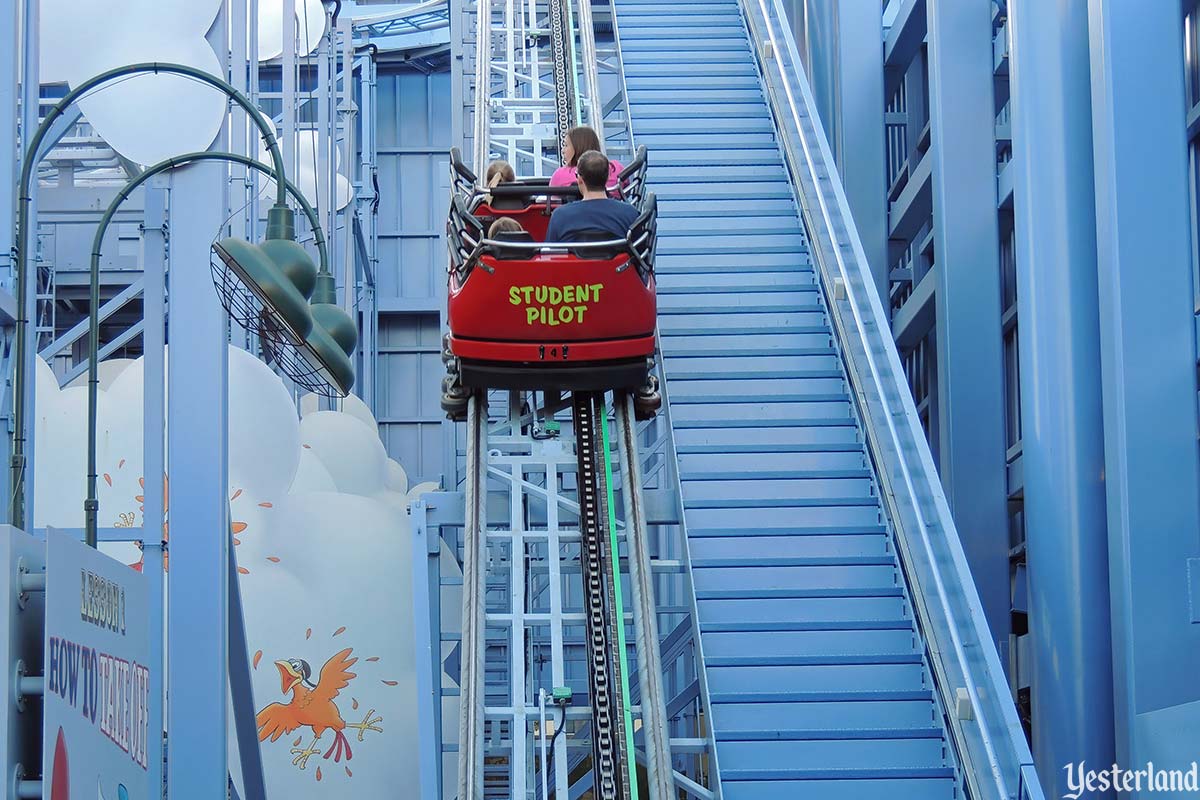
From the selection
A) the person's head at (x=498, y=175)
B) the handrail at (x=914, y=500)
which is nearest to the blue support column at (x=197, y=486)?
the person's head at (x=498, y=175)

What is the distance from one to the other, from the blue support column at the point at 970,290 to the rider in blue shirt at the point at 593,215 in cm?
599

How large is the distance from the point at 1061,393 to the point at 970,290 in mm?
3562

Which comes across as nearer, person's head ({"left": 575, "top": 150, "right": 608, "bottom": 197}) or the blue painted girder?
the blue painted girder

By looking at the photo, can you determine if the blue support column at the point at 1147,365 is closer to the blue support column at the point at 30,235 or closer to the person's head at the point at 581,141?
the person's head at the point at 581,141

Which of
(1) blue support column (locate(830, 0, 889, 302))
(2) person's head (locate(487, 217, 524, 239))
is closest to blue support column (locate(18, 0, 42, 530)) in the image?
(2) person's head (locate(487, 217, 524, 239))

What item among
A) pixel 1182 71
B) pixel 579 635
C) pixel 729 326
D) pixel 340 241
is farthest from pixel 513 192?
pixel 340 241

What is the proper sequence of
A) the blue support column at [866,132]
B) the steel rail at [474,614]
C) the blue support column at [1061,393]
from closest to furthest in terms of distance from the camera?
the steel rail at [474,614]
the blue support column at [1061,393]
the blue support column at [866,132]

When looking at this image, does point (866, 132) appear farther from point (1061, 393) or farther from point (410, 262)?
point (410, 262)

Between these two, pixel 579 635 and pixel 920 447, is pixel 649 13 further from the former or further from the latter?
pixel 920 447

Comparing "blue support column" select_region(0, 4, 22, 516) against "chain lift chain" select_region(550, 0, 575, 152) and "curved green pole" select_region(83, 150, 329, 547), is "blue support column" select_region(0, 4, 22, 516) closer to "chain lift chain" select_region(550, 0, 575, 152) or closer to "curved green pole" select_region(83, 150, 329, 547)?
"curved green pole" select_region(83, 150, 329, 547)

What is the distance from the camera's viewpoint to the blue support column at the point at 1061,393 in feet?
35.2

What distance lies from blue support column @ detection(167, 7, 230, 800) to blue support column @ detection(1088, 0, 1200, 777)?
5.55 m

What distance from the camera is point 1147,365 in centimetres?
1040

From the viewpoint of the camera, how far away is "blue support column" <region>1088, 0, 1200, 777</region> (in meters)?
10.2
